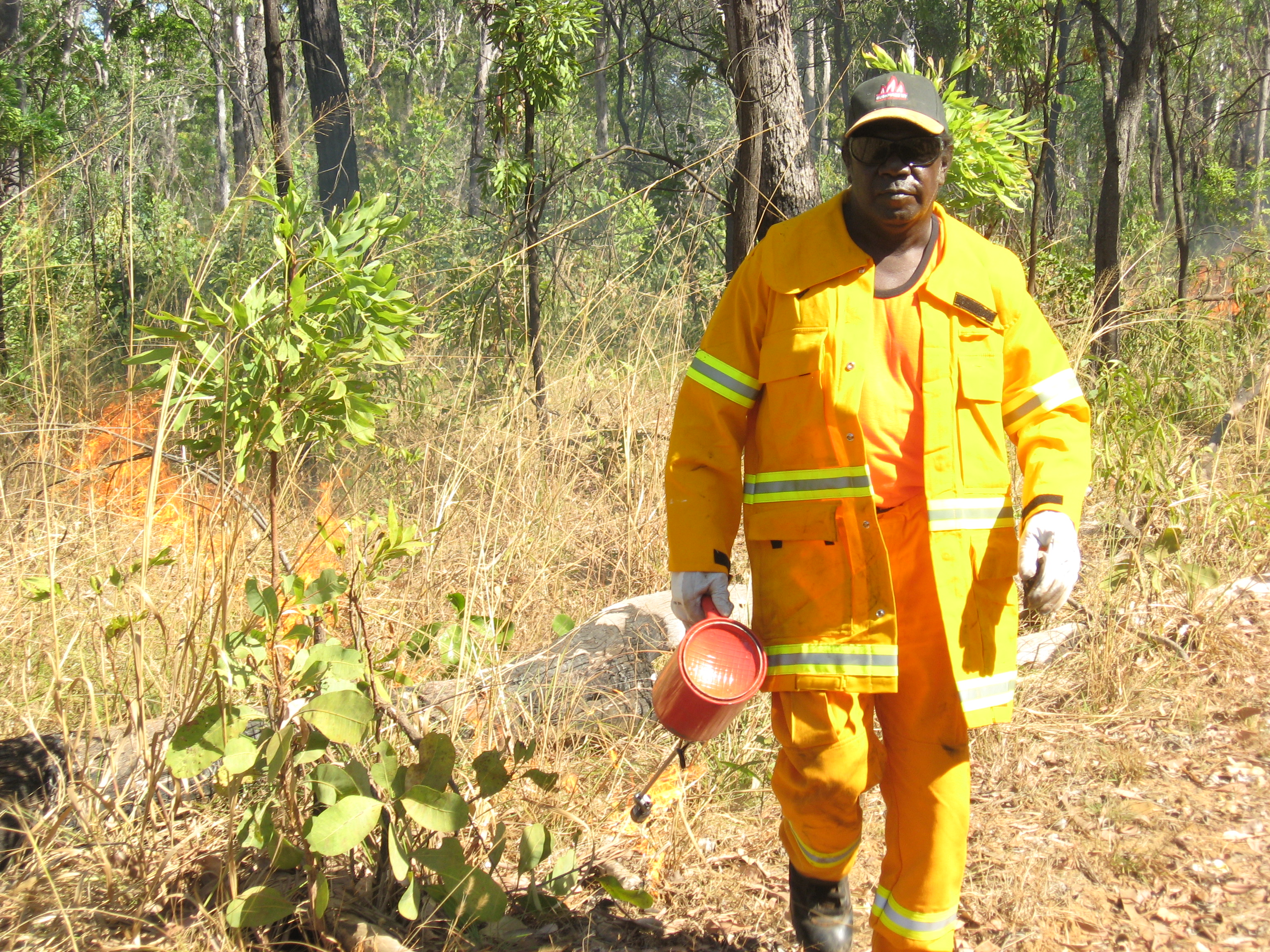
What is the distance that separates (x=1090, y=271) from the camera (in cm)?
743

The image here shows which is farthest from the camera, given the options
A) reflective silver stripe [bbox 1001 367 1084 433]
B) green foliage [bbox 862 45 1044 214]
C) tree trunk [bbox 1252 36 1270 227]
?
tree trunk [bbox 1252 36 1270 227]

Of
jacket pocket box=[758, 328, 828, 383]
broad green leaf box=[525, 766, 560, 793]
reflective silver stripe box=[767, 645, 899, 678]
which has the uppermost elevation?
jacket pocket box=[758, 328, 828, 383]

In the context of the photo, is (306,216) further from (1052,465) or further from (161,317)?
(1052,465)

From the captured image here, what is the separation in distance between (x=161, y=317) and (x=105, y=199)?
5358 mm

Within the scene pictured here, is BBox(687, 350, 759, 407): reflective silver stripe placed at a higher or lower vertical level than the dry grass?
higher

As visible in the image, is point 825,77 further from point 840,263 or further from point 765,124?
point 840,263

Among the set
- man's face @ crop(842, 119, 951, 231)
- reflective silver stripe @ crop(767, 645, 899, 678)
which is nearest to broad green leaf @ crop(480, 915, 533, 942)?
reflective silver stripe @ crop(767, 645, 899, 678)

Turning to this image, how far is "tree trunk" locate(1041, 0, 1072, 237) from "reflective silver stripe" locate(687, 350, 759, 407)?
235 inches

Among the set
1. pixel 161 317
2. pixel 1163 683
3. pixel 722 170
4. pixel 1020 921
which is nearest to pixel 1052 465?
pixel 1020 921

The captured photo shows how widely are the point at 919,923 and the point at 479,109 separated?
13.6m

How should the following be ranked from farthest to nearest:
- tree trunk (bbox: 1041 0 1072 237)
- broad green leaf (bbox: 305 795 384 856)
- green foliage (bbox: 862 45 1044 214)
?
tree trunk (bbox: 1041 0 1072 237) → green foliage (bbox: 862 45 1044 214) → broad green leaf (bbox: 305 795 384 856)

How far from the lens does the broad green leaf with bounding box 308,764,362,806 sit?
1.93 metres

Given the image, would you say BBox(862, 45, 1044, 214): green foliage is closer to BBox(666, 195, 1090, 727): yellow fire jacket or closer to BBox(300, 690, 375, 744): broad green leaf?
BBox(666, 195, 1090, 727): yellow fire jacket

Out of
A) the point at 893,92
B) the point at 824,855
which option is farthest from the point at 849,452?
the point at 824,855
